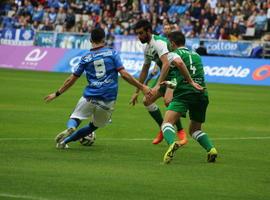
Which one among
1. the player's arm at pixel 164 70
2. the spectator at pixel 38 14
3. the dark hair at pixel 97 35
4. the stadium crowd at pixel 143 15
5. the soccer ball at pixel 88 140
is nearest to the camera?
the dark hair at pixel 97 35

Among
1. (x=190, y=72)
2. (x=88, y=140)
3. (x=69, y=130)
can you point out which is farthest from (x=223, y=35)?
(x=190, y=72)

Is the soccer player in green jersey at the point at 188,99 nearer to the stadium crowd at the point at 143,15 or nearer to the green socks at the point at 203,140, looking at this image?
the green socks at the point at 203,140

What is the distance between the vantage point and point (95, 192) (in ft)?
31.2

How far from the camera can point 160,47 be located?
603 inches

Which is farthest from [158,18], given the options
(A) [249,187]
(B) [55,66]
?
(A) [249,187]

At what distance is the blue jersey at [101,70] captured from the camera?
13805mm

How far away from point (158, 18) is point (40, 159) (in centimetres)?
Result: 3071

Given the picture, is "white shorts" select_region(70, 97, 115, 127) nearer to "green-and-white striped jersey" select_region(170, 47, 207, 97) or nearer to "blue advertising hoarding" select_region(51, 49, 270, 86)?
"green-and-white striped jersey" select_region(170, 47, 207, 97)

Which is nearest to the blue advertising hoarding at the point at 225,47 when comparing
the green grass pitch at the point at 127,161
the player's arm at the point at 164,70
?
the green grass pitch at the point at 127,161

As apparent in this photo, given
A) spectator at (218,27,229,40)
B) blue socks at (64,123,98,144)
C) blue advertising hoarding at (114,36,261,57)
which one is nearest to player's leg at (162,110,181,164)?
blue socks at (64,123,98,144)

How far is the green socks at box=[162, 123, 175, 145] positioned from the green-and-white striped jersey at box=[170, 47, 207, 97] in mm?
521

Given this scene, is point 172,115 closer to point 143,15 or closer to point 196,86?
point 196,86

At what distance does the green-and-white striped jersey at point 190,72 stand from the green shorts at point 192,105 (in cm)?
9

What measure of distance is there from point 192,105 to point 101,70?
180 cm
